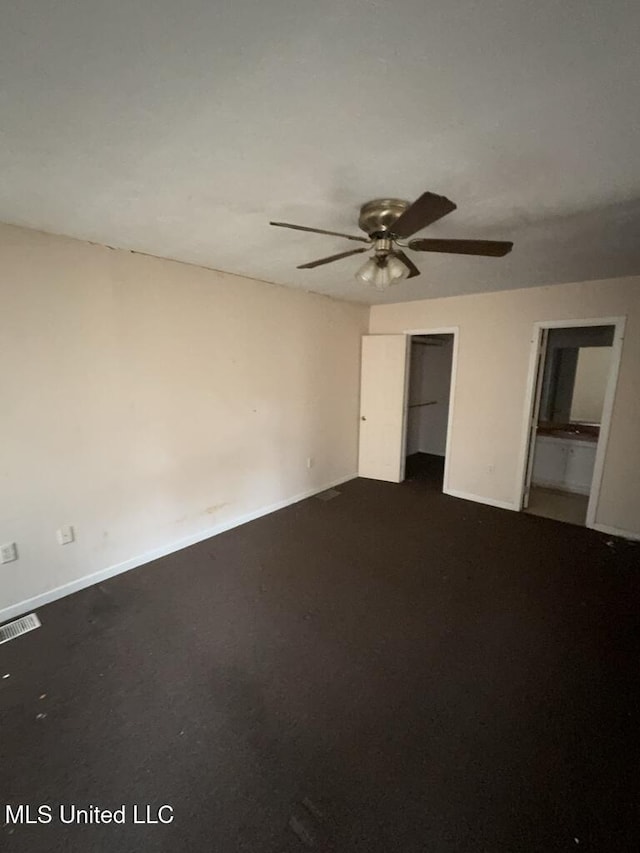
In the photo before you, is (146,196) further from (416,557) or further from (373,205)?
(416,557)

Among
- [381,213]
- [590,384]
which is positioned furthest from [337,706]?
[590,384]

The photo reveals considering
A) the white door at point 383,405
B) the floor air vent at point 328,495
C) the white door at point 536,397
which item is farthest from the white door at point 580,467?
the floor air vent at point 328,495

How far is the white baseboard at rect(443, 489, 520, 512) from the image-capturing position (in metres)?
3.93

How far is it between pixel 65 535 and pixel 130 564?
537mm

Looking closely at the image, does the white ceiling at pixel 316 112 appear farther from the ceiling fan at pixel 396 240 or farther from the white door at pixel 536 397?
the white door at pixel 536 397

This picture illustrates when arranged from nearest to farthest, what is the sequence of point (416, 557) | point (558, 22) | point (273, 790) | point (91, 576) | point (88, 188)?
point (558, 22) < point (273, 790) < point (88, 188) < point (91, 576) < point (416, 557)

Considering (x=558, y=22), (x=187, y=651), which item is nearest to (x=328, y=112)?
(x=558, y=22)

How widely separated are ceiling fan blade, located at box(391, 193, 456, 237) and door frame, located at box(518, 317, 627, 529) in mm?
2659

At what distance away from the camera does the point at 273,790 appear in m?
1.35

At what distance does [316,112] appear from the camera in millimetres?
1153

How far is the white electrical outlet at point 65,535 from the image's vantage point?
7.95ft

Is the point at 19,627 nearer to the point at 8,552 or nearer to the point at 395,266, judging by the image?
the point at 8,552

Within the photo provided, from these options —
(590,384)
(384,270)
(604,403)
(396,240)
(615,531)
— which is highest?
(396,240)

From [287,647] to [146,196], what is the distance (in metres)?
2.42
